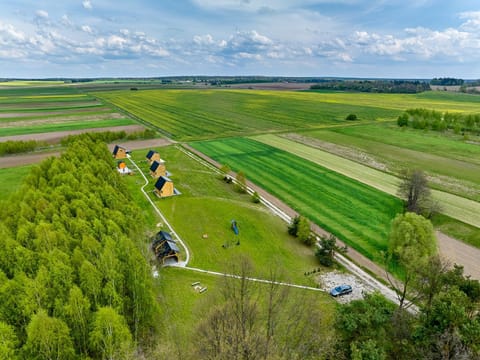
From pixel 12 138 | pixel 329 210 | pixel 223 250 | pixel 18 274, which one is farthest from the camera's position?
pixel 12 138

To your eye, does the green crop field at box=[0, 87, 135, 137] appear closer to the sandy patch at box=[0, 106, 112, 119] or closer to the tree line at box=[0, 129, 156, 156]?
the sandy patch at box=[0, 106, 112, 119]

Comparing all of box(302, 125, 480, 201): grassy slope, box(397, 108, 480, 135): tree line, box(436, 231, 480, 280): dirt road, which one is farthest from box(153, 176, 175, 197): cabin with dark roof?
box(397, 108, 480, 135): tree line

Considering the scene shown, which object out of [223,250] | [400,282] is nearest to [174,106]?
[223,250]

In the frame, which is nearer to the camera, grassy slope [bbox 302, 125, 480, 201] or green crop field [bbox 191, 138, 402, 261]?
green crop field [bbox 191, 138, 402, 261]

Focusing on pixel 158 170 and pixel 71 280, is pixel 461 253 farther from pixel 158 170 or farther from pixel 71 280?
pixel 158 170

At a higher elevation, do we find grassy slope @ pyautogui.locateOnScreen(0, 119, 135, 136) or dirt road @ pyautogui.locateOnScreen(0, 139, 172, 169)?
grassy slope @ pyautogui.locateOnScreen(0, 119, 135, 136)

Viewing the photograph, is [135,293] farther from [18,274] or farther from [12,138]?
[12,138]
